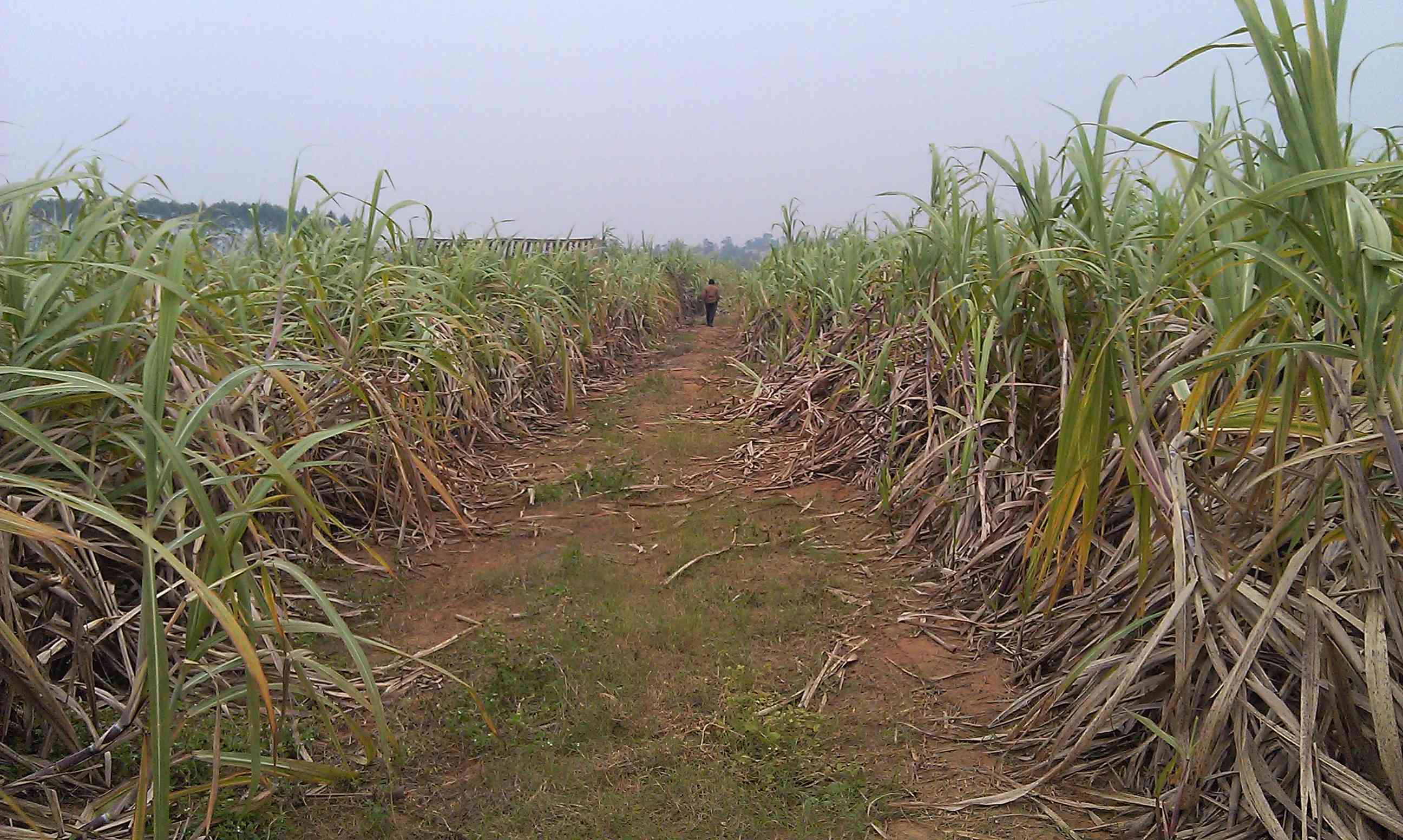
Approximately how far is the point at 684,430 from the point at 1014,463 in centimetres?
269

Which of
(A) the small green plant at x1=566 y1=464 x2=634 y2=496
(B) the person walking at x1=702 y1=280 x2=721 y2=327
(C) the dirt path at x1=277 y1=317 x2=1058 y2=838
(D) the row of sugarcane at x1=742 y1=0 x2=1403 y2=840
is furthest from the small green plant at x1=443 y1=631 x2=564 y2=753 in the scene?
(B) the person walking at x1=702 y1=280 x2=721 y2=327

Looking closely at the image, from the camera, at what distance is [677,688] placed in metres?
2.21

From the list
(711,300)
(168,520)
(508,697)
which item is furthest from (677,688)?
(711,300)

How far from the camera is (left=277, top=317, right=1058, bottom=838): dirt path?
1.72 m

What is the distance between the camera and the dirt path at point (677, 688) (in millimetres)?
1717

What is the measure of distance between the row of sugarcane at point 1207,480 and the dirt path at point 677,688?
18 centimetres

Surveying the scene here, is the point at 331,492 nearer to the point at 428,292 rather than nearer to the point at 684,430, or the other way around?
the point at 428,292

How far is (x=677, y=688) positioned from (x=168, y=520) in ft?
4.14

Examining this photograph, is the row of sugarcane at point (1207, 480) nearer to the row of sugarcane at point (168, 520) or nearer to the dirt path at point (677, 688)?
the dirt path at point (677, 688)

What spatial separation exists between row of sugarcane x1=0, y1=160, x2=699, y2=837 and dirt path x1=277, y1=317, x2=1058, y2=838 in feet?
0.62

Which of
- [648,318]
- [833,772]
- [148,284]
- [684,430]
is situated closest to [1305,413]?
[833,772]

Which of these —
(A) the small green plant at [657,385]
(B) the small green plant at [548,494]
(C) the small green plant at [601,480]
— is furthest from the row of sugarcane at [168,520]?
(A) the small green plant at [657,385]

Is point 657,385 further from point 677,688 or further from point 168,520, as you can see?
point 168,520

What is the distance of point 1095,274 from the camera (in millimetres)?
2232
